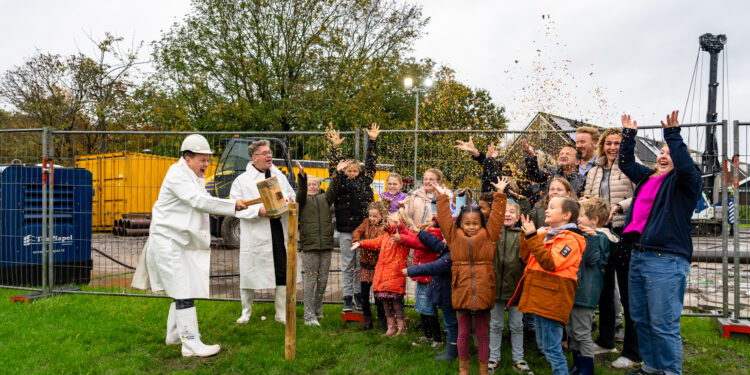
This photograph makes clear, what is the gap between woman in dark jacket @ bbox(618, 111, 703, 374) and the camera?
378 centimetres

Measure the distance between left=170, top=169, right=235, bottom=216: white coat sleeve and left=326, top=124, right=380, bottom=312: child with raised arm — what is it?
138 cm

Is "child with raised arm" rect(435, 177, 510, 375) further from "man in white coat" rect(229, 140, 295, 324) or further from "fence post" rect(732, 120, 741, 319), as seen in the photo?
"fence post" rect(732, 120, 741, 319)

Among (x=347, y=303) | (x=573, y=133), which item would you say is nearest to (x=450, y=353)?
(x=347, y=303)

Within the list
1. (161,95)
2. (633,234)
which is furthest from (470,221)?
(161,95)

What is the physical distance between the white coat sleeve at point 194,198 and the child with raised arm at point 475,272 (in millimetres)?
2300

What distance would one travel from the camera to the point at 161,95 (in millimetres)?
21172

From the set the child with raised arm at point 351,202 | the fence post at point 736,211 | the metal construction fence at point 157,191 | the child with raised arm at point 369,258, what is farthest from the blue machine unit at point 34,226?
the fence post at point 736,211

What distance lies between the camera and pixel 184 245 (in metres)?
4.68

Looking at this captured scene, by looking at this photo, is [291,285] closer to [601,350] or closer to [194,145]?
[194,145]

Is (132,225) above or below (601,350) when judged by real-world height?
above

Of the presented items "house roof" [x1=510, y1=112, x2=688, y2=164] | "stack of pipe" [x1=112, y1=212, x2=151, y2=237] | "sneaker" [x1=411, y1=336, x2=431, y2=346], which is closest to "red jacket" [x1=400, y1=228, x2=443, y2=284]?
"sneaker" [x1=411, y1=336, x2=431, y2=346]

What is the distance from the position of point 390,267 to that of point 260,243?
1.57m

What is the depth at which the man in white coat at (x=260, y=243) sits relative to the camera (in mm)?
5496

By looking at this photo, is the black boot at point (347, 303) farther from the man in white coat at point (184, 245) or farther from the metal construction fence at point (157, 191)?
the man in white coat at point (184, 245)
